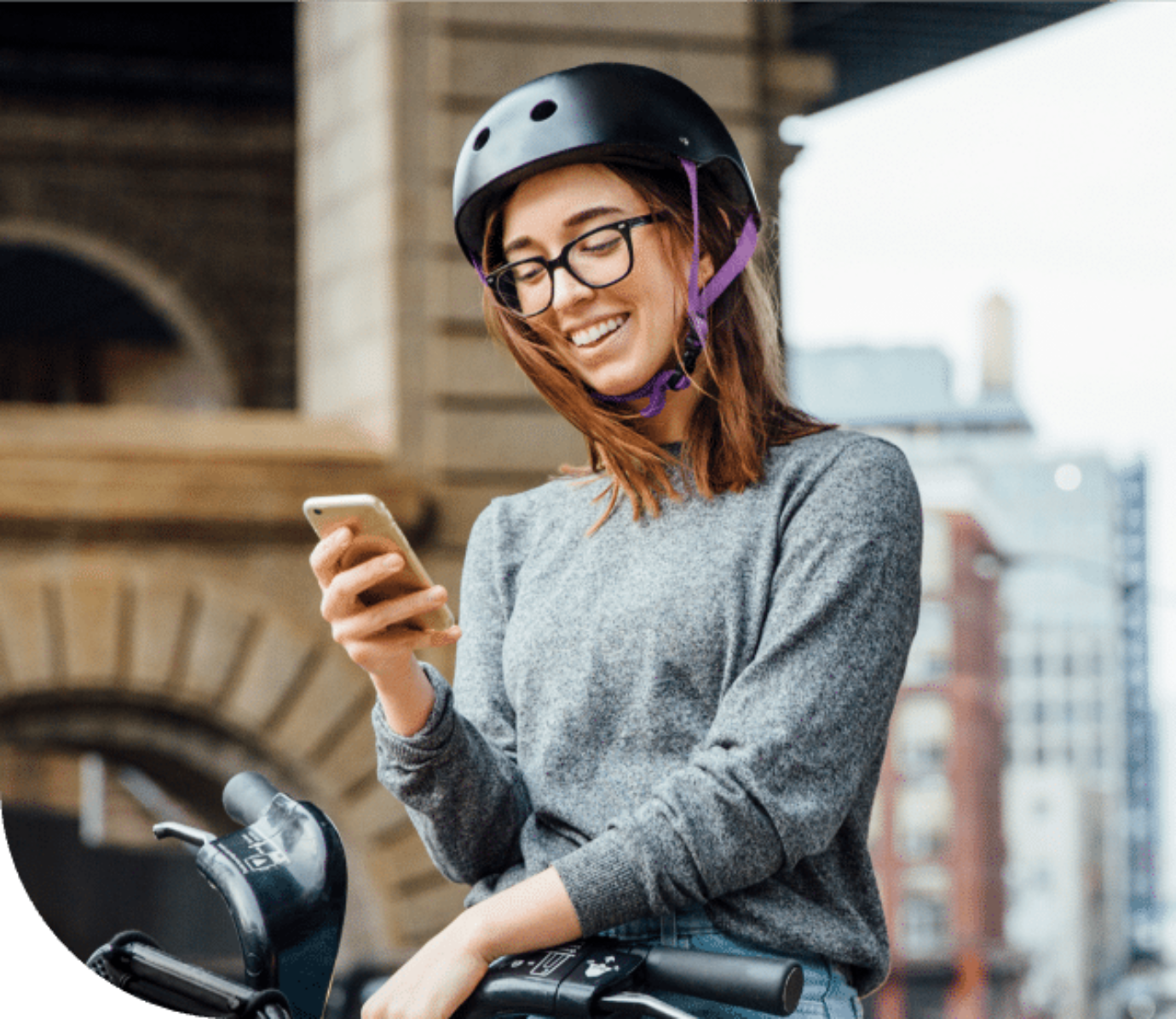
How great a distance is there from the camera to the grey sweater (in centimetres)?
131

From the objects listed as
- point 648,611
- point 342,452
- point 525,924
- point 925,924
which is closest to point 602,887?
point 525,924

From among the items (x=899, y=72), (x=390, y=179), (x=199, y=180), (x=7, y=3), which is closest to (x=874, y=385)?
(x=899, y=72)

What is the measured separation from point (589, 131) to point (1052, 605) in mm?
7370

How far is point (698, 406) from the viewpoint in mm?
1636

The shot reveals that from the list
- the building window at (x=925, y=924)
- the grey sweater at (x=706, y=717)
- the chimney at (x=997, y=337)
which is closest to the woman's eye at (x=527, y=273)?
the grey sweater at (x=706, y=717)

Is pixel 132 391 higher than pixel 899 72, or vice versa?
pixel 899 72

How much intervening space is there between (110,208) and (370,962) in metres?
6.79

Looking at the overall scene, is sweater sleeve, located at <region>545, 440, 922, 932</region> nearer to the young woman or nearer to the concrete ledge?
the young woman

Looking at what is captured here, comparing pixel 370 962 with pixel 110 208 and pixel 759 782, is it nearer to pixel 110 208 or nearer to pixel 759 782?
pixel 759 782

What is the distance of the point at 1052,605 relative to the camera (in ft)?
27.3

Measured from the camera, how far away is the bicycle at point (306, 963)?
116 cm

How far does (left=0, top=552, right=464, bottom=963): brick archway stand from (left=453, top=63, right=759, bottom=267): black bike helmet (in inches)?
166

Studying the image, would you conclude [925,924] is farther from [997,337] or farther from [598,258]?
[598,258]

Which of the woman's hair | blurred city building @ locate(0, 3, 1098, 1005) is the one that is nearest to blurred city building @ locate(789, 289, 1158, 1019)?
blurred city building @ locate(0, 3, 1098, 1005)
